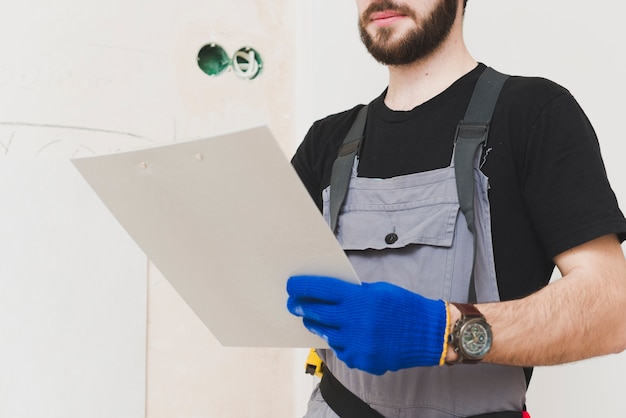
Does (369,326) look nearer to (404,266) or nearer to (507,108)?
(404,266)

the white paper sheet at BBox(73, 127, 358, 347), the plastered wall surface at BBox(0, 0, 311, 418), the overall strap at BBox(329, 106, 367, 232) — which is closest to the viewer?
the white paper sheet at BBox(73, 127, 358, 347)

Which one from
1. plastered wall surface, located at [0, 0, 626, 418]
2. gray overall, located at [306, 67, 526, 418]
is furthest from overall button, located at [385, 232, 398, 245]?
plastered wall surface, located at [0, 0, 626, 418]

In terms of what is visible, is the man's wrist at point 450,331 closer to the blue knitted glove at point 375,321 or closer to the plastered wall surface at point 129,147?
the blue knitted glove at point 375,321

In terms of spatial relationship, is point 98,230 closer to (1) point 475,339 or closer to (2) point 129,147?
(2) point 129,147

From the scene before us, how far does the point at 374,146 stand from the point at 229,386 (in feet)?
2.25

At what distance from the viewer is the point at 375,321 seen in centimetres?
79

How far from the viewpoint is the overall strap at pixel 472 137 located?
3.24 ft

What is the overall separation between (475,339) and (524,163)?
294mm

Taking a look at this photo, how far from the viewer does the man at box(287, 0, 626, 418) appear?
0.82m

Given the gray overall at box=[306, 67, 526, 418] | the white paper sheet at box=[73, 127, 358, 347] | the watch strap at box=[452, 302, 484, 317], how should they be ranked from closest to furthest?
the white paper sheet at box=[73, 127, 358, 347] < the watch strap at box=[452, 302, 484, 317] < the gray overall at box=[306, 67, 526, 418]

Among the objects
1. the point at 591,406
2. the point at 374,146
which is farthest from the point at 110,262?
the point at 591,406

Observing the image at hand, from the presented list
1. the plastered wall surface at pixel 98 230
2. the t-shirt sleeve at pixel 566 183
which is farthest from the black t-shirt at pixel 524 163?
the plastered wall surface at pixel 98 230

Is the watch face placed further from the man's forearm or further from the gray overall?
the gray overall

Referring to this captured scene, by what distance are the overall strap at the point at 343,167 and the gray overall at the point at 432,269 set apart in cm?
7
